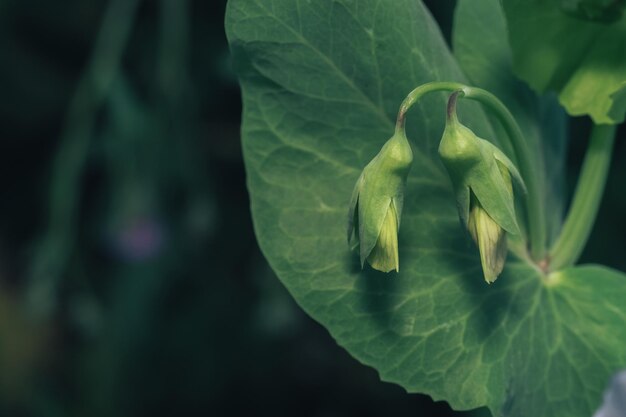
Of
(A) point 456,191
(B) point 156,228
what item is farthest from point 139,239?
(A) point 456,191

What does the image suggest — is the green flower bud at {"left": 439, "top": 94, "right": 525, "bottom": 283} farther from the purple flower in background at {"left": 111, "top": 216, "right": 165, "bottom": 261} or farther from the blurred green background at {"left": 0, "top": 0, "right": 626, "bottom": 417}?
the purple flower in background at {"left": 111, "top": 216, "right": 165, "bottom": 261}

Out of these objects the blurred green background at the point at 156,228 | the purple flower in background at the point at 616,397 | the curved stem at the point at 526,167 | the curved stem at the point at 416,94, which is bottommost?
the blurred green background at the point at 156,228

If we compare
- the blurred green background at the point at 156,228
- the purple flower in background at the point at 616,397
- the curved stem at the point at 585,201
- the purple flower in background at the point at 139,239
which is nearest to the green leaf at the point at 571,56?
the curved stem at the point at 585,201

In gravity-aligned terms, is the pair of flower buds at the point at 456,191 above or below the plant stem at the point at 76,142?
above

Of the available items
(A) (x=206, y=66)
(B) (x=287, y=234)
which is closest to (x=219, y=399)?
(A) (x=206, y=66)

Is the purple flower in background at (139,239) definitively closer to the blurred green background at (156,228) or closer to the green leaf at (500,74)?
the blurred green background at (156,228)

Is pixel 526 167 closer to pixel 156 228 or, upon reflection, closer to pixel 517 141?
pixel 517 141
